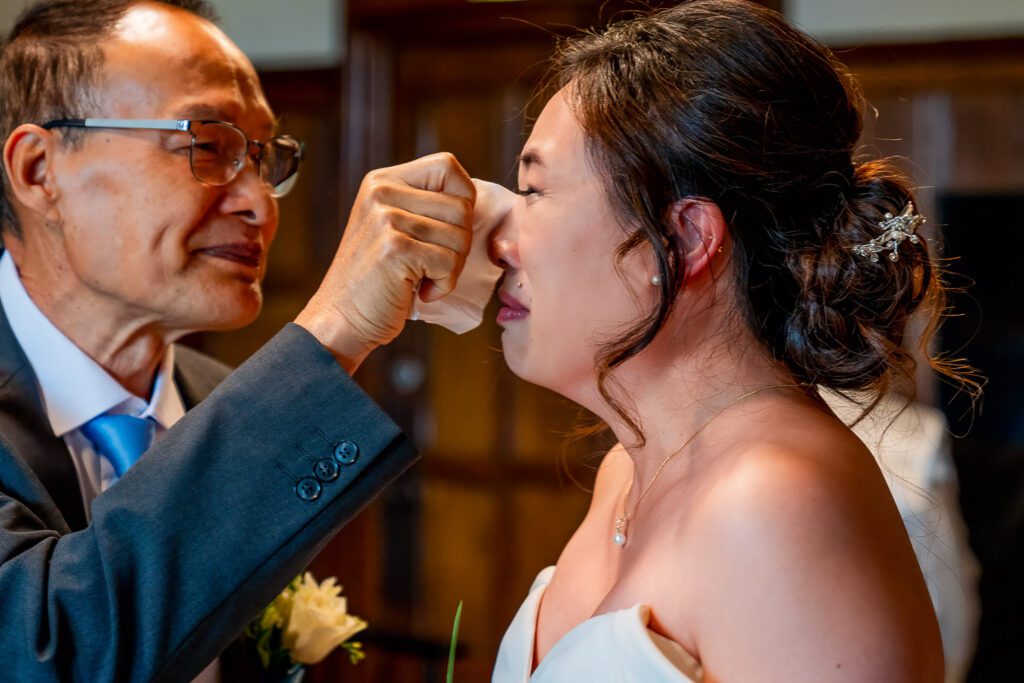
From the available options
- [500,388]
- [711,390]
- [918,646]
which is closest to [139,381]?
[711,390]

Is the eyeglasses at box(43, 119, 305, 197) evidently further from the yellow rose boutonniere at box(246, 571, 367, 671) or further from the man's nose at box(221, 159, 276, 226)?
the yellow rose boutonniere at box(246, 571, 367, 671)

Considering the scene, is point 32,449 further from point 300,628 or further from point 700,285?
point 700,285

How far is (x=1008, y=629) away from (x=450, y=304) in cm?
283

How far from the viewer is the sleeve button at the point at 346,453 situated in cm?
139

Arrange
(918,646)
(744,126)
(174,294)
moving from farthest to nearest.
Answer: (174,294)
(744,126)
(918,646)

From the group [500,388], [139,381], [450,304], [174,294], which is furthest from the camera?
[500,388]

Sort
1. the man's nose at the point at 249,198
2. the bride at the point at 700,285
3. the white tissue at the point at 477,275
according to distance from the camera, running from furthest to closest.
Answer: the man's nose at the point at 249,198, the white tissue at the point at 477,275, the bride at the point at 700,285

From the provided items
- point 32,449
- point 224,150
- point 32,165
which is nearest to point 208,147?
point 224,150

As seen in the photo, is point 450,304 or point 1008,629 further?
point 1008,629

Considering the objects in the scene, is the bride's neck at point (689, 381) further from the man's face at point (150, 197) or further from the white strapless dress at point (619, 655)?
the man's face at point (150, 197)

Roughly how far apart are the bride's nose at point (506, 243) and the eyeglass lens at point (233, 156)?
1.88 ft

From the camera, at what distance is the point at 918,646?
1113 millimetres

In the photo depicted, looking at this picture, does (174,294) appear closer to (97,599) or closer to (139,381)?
(139,381)

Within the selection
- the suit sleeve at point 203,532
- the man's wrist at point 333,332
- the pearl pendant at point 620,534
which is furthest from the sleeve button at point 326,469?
the pearl pendant at point 620,534
